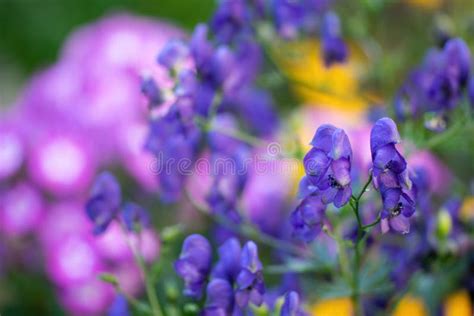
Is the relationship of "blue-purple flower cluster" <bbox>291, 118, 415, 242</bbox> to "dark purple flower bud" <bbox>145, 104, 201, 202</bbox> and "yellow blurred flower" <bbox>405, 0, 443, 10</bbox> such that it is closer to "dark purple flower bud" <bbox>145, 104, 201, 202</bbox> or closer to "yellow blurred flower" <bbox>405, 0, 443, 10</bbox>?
"dark purple flower bud" <bbox>145, 104, 201, 202</bbox>

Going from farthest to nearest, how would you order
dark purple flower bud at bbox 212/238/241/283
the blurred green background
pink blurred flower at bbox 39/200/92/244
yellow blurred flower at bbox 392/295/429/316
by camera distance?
1. the blurred green background
2. pink blurred flower at bbox 39/200/92/244
3. yellow blurred flower at bbox 392/295/429/316
4. dark purple flower bud at bbox 212/238/241/283

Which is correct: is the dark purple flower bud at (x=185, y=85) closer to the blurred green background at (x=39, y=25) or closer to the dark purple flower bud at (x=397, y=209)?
the dark purple flower bud at (x=397, y=209)

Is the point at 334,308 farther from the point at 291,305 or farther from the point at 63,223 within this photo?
the point at 291,305

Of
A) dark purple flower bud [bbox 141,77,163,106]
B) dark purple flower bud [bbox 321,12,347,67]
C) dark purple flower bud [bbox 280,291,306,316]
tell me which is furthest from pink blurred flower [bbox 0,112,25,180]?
dark purple flower bud [bbox 280,291,306,316]

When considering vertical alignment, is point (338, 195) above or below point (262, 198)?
below

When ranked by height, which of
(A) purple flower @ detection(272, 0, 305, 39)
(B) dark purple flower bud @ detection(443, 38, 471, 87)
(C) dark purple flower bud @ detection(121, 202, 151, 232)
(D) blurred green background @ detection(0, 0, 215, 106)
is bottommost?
(C) dark purple flower bud @ detection(121, 202, 151, 232)

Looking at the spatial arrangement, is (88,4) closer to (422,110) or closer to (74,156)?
(74,156)

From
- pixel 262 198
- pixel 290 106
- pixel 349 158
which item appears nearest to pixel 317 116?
pixel 290 106
